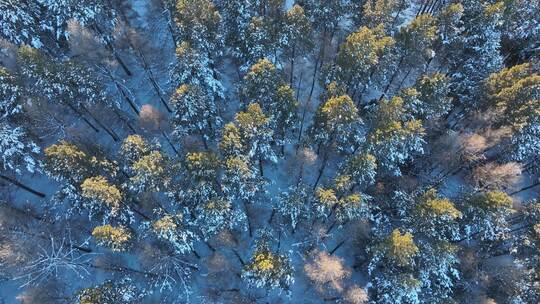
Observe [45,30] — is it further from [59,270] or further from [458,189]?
[458,189]

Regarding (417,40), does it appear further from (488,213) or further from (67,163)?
(67,163)

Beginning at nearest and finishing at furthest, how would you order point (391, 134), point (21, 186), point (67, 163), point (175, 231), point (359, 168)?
point (67, 163), point (175, 231), point (359, 168), point (391, 134), point (21, 186)

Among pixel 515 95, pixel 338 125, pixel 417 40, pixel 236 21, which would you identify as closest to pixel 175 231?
pixel 338 125

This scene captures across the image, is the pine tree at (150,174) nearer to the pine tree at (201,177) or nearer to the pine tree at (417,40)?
the pine tree at (201,177)

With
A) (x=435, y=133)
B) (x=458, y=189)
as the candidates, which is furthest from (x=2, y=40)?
(x=458, y=189)

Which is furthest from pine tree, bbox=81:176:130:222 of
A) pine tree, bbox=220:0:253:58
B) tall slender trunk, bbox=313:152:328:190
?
tall slender trunk, bbox=313:152:328:190


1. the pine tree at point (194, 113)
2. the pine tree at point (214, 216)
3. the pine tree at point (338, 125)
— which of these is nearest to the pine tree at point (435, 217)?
the pine tree at point (338, 125)

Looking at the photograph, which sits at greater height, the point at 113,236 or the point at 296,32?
the point at 296,32
